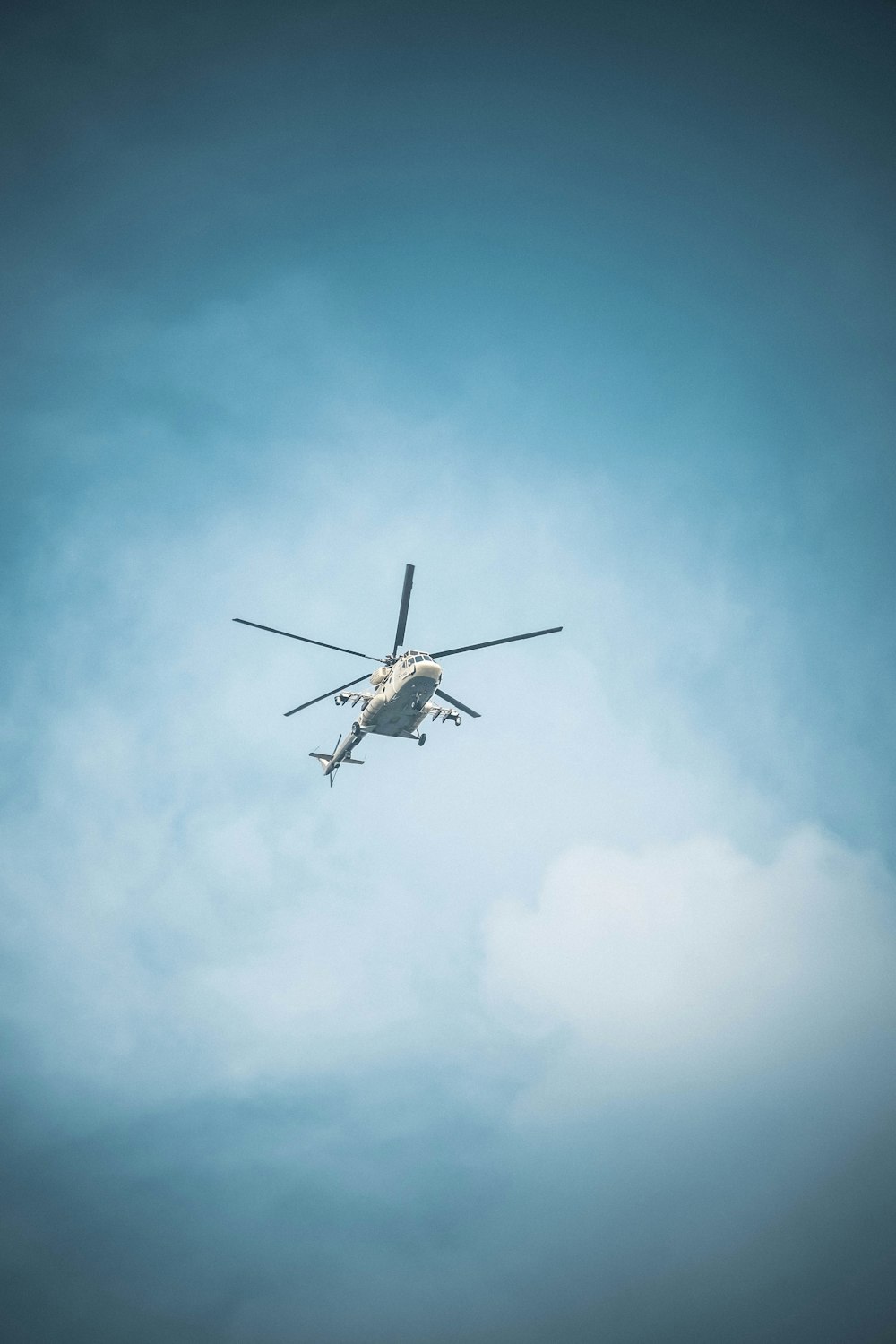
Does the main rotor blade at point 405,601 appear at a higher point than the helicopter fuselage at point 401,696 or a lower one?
higher

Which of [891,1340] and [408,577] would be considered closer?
[408,577]

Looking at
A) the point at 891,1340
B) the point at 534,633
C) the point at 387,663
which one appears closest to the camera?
the point at 534,633

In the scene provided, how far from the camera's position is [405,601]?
149 ft

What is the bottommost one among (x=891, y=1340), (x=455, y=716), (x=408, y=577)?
(x=891, y=1340)

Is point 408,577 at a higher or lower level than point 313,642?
higher

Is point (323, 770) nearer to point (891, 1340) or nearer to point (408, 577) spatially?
point (408, 577)

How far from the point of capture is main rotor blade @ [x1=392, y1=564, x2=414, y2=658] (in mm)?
44094

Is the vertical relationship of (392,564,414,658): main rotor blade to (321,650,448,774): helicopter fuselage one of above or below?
above

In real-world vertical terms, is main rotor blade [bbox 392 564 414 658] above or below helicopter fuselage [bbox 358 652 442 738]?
above

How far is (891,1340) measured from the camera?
195500 mm

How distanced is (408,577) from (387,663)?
538cm

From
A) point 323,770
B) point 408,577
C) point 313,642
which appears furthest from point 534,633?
point 323,770

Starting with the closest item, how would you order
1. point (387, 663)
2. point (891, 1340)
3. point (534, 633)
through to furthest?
point (534, 633)
point (387, 663)
point (891, 1340)

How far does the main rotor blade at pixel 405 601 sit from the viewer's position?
44.1 m
